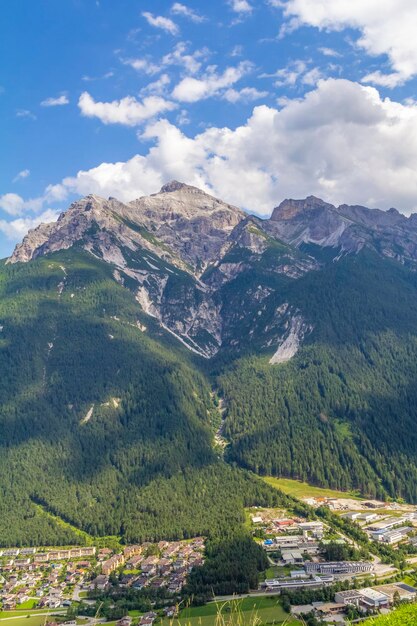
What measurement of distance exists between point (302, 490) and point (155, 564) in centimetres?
7589

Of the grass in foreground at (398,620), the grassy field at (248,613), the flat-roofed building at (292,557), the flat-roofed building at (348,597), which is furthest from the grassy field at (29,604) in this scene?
the grass in foreground at (398,620)

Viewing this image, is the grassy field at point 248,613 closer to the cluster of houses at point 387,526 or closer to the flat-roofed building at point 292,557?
the flat-roofed building at point 292,557

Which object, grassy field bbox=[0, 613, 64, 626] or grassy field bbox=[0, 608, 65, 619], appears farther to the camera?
grassy field bbox=[0, 608, 65, 619]

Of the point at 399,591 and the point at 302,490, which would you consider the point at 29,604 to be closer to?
the point at 399,591

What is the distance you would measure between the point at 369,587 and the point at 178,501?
7173cm

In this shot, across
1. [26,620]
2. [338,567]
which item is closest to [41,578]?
[26,620]

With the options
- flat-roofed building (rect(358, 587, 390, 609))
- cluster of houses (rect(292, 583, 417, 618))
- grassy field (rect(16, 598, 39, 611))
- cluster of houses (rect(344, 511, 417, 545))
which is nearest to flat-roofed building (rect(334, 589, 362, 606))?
cluster of houses (rect(292, 583, 417, 618))

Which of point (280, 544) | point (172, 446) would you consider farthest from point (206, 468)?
point (280, 544)

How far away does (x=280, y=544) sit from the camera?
413 ft

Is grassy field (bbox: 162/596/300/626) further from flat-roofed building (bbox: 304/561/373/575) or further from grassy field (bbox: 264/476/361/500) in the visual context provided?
grassy field (bbox: 264/476/361/500)

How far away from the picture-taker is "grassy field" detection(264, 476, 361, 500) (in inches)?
6900

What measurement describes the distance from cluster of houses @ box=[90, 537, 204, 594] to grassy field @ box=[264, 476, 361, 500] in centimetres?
5275

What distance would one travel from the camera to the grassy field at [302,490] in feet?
575

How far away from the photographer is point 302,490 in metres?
180
